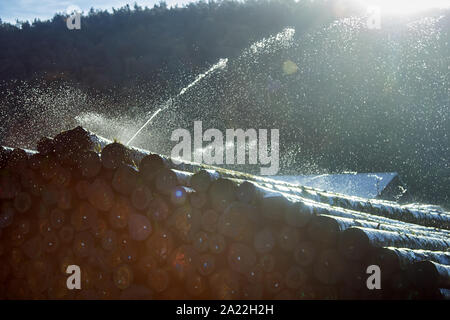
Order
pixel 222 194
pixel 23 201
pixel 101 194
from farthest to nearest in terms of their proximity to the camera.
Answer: pixel 23 201
pixel 101 194
pixel 222 194

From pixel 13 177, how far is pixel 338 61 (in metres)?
42.5

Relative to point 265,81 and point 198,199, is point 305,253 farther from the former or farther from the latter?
point 265,81

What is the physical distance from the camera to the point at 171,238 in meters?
3.26

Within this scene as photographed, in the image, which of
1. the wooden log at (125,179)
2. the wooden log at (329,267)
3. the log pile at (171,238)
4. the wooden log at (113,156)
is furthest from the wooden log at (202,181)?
the wooden log at (329,267)

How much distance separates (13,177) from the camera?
381 cm

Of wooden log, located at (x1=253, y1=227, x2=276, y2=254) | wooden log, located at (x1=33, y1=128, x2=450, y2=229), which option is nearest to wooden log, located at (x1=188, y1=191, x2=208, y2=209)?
wooden log, located at (x1=253, y1=227, x2=276, y2=254)

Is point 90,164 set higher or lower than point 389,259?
higher

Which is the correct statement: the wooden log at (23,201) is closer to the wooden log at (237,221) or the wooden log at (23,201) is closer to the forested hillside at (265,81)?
→ the wooden log at (237,221)

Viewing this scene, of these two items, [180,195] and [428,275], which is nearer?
[428,275]

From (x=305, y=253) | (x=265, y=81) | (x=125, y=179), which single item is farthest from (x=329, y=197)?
(x=265, y=81)

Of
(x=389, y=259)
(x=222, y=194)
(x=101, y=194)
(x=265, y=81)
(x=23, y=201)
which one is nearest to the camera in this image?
(x=389, y=259)

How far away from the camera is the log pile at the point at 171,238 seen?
2.80m
